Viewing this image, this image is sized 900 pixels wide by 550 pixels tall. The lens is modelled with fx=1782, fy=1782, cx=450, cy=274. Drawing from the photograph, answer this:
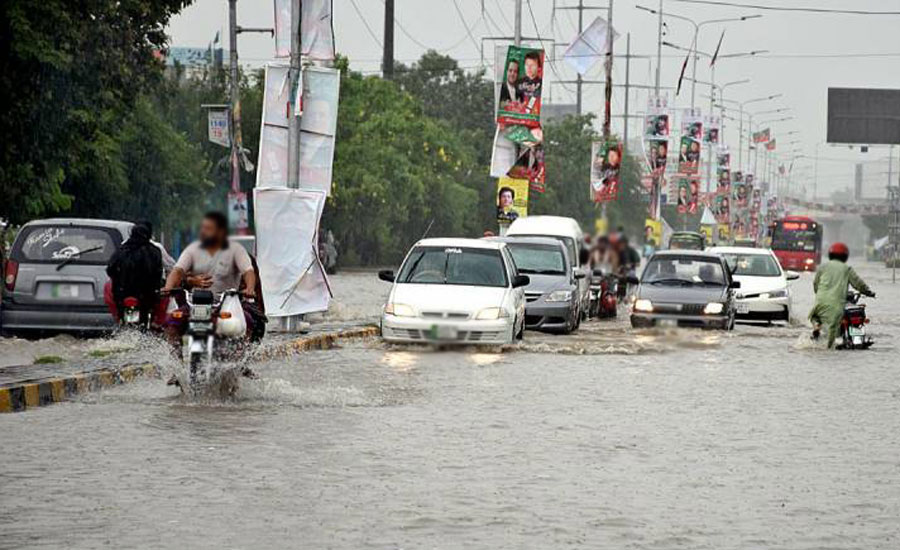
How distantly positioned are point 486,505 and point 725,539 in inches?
61.2

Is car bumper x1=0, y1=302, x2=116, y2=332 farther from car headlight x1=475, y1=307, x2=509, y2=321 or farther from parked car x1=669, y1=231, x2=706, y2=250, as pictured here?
parked car x1=669, y1=231, x2=706, y2=250

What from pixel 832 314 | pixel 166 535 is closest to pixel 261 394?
pixel 166 535

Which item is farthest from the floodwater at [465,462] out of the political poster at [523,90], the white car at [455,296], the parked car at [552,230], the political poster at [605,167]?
the political poster at [605,167]

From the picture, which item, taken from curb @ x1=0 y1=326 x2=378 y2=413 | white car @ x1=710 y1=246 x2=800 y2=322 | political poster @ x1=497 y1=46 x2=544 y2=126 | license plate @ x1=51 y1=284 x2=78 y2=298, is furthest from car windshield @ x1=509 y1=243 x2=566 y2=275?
political poster @ x1=497 y1=46 x2=544 y2=126

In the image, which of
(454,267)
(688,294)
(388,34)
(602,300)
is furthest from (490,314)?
(388,34)

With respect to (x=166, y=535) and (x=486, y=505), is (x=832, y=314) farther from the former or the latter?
(x=166, y=535)

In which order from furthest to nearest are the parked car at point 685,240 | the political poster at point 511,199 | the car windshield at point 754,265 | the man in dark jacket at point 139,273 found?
the parked car at point 685,240 → the political poster at point 511,199 → the car windshield at point 754,265 → the man in dark jacket at point 139,273

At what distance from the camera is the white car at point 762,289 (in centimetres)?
3403

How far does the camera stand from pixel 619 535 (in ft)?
30.1

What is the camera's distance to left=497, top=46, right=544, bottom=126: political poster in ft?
133

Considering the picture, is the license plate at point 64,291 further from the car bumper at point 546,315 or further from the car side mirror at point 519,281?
the car bumper at point 546,315

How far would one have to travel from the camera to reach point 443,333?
22.3 m

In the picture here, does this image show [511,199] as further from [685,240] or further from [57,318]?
[685,240]

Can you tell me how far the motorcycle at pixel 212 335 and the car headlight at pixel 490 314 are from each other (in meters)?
7.11
